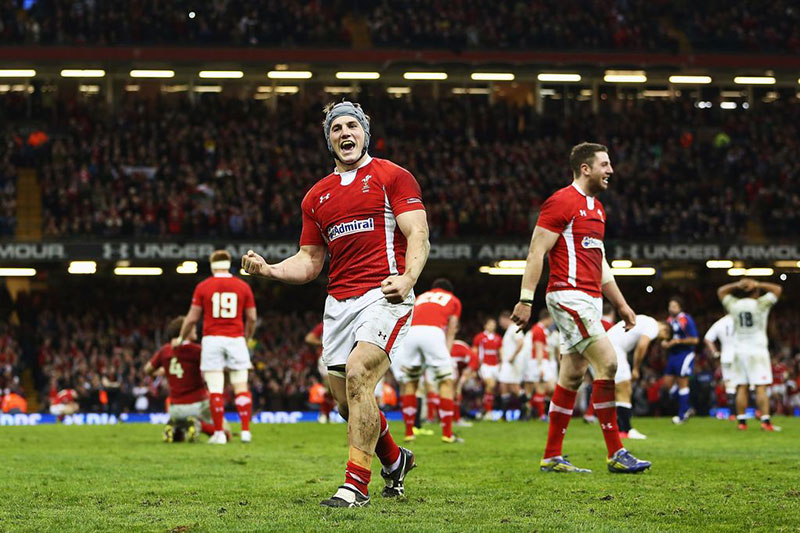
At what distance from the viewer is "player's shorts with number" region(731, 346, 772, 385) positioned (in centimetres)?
1836

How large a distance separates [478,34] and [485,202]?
20.5 feet

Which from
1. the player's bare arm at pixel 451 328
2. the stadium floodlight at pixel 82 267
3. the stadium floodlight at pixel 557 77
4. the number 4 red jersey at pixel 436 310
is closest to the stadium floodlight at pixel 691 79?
the stadium floodlight at pixel 557 77

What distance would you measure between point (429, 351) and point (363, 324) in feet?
28.8

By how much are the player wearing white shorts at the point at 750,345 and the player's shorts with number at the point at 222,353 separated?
7.72 m

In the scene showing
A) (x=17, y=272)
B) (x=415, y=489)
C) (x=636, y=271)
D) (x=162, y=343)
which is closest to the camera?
(x=415, y=489)

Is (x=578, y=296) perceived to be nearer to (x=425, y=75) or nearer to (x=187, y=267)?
(x=187, y=267)

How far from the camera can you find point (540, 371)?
2362 centimetres

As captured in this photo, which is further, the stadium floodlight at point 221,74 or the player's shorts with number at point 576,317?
the stadium floodlight at point 221,74

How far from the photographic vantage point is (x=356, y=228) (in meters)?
7.16

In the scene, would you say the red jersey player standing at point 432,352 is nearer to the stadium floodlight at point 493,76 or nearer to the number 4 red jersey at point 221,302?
the number 4 red jersey at point 221,302

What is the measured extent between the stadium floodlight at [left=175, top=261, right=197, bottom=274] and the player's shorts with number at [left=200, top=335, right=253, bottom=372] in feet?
64.9

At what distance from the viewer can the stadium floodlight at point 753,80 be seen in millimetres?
40281

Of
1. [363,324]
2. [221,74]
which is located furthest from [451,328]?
[221,74]

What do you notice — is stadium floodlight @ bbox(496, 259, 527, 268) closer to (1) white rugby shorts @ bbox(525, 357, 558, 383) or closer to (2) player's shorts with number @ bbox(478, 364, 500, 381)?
(2) player's shorts with number @ bbox(478, 364, 500, 381)
